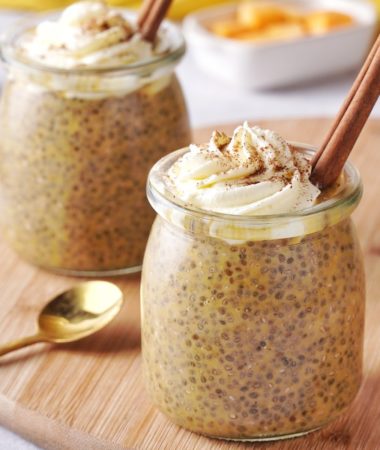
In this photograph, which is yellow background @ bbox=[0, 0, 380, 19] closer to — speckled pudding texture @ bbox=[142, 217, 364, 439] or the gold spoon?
the gold spoon

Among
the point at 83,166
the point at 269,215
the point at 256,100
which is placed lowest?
the point at 256,100

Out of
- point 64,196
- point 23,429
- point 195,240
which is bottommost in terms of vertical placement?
point 23,429

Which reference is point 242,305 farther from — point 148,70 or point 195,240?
point 148,70

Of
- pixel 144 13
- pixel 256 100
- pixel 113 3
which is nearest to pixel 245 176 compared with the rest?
pixel 144 13

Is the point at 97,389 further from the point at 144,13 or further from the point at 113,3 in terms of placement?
the point at 113,3

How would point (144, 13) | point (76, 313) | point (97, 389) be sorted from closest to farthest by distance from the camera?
point (97, 389)
point (76, 313)
point (144, 13)

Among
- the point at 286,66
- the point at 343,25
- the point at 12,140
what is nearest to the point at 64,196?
the point at 12,140
